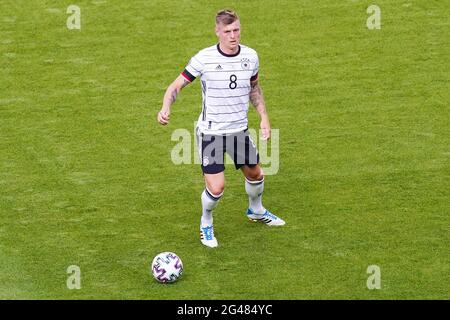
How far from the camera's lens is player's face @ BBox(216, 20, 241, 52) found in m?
13.8

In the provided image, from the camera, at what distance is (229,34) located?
13805mm

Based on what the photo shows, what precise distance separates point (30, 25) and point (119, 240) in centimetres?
757

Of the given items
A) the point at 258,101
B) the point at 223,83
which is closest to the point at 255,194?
the point at 258,101

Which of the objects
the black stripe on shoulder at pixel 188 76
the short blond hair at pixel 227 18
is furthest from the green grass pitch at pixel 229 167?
the short blond hair at pixel 227 18

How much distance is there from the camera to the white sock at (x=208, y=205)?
47.0 feet

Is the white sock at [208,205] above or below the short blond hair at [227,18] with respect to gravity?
below

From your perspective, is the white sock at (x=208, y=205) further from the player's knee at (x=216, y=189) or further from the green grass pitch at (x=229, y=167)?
the green grass pitch at (x=229, y=167)

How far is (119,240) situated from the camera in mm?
14617

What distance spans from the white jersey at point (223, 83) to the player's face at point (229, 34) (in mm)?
151

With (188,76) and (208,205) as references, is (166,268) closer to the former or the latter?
(208,205)

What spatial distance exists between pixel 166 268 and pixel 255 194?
6.48 feet

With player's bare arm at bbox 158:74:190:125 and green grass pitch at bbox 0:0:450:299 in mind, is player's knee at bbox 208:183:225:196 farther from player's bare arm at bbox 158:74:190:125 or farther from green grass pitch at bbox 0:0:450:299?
player's bare arm at bbox 158:74:190:125

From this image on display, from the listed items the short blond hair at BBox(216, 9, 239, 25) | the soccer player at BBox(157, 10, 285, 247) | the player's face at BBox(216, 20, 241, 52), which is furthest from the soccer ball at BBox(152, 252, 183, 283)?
the short blond hair at BBox(216, 9, 239, 25)
